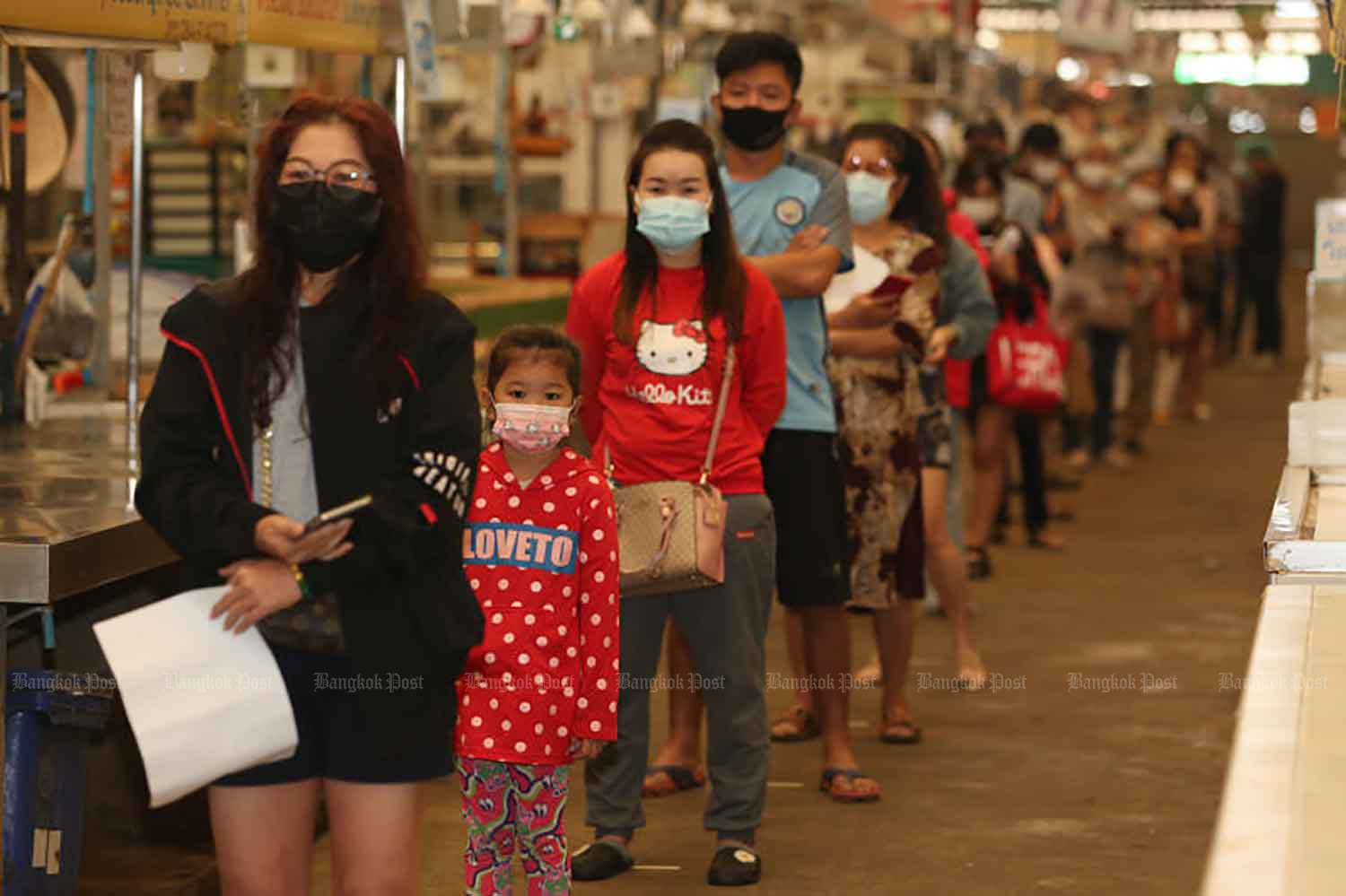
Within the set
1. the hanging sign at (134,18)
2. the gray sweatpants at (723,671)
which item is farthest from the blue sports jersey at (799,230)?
the hanging sign at (134,18)

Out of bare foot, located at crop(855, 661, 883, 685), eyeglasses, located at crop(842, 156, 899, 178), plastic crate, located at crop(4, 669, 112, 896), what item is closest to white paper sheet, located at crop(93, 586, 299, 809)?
plastic crate, located at crop(4, 669, 112, 896)

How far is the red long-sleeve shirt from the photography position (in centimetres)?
500

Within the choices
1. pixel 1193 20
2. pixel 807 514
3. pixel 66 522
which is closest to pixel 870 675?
pixel 807 514

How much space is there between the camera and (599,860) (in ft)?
17.1

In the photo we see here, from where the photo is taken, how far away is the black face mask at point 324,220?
3.26 meters

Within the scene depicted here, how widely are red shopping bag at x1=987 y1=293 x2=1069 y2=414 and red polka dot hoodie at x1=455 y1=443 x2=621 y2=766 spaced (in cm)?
541

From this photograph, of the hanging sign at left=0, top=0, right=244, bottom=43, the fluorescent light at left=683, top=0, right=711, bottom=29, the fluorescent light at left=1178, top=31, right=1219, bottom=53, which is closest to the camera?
the hanging sign at left=0, top=0, right=244, bottom=43

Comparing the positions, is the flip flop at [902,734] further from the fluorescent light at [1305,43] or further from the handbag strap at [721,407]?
the fluorescent light at [1305,43]

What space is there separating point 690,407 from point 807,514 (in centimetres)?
74

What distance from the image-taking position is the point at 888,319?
6.32 meters

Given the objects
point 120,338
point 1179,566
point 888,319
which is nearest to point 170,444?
point 888,319

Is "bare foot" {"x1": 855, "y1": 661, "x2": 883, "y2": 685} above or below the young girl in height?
below

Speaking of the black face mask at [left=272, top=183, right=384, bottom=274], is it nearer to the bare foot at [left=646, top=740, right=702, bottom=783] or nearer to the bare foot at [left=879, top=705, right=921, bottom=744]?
the bare foot at [left=646, top=740, right=702, bottom=783]

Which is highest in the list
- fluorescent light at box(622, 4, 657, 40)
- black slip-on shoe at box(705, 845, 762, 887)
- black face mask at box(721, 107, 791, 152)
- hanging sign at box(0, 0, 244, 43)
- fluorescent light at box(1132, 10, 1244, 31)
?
fluorescent light at box(1132, 10, 1244, 31)
